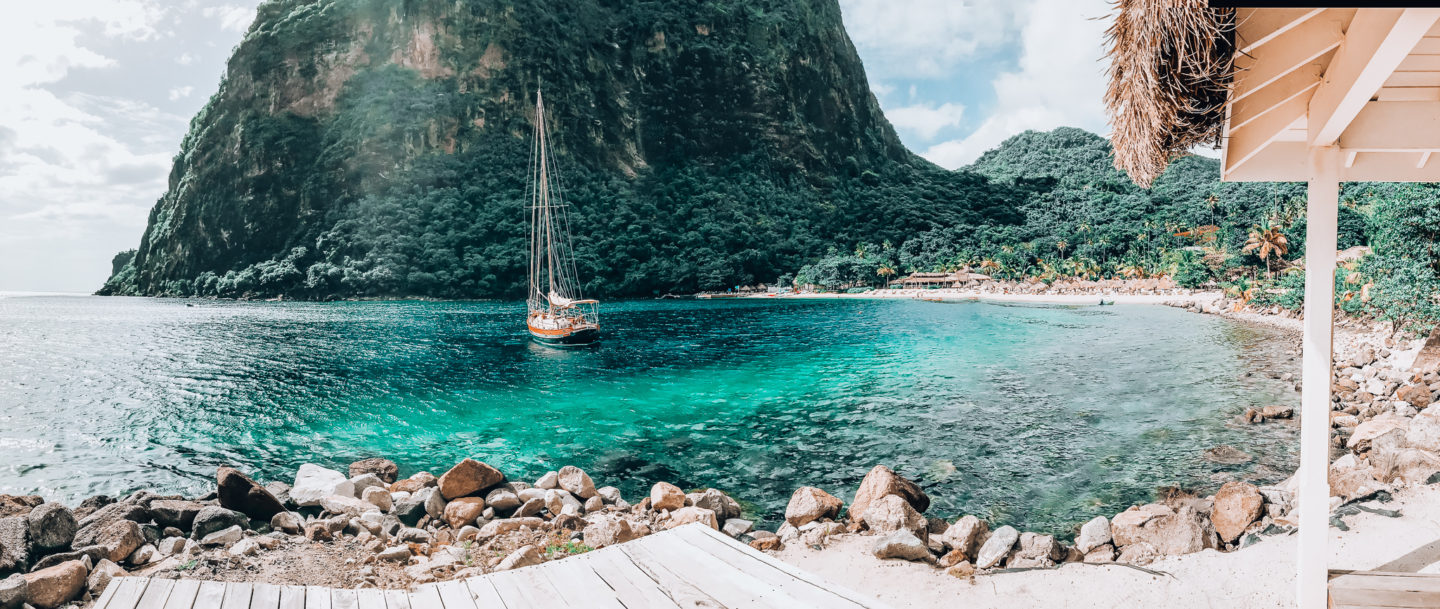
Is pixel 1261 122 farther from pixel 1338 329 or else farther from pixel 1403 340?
pixel 1338 329

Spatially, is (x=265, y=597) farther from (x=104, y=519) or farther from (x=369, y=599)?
(x=104, y=519)

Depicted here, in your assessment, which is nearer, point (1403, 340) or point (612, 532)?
point (612, 532)

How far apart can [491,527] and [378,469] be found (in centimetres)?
445

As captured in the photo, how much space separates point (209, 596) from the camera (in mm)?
2611

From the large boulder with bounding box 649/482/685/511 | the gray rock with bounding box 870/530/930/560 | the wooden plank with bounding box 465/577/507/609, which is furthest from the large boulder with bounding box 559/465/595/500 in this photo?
the wooden plank with bounding box 465/577/507/609

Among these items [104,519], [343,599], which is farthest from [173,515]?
[343,599]

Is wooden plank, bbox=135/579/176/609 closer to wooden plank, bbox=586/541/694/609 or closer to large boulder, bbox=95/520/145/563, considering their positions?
wooden plank, bbox=586/541/694/609

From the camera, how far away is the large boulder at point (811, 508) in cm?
750

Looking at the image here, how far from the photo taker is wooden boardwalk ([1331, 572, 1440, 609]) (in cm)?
267

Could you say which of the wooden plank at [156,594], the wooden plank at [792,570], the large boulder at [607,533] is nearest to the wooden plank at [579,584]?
the wooden plank at [792,570]

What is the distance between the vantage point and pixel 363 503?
7.88 meters

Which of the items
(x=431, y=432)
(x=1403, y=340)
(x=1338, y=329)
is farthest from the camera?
(x=1338, y=329)

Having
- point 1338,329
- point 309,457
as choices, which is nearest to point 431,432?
point 309,457

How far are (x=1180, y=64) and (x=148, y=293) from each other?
151 metres
